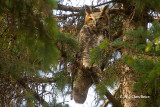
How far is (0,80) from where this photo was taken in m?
2.16

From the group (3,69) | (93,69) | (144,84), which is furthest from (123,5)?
(3,69)

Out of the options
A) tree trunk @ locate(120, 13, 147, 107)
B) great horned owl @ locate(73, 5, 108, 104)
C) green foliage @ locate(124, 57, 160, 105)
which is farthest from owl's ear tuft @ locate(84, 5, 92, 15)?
green foliage @ locate(124, 57, 160, 105)

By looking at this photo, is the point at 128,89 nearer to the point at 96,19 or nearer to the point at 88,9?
the point at 96,19

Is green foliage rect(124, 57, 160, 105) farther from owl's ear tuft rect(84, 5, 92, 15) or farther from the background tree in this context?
owl's ear tuft rect(84, 5, 92, 15)

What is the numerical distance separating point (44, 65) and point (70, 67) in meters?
1.23

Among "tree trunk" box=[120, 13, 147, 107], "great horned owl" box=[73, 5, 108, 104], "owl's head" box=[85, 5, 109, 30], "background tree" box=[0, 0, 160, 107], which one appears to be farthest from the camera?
"owl's head" box=[85, 5, 109, 30]

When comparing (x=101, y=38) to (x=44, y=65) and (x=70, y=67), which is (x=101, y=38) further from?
(x=44, y=65)

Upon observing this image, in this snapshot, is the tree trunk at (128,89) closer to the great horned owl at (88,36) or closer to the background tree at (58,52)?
the background tree at (58,52)

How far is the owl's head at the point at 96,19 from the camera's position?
2.88 m

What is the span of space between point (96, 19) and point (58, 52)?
171 centimetres

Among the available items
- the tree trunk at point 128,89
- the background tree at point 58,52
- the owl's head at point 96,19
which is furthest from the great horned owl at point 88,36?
the tree trunk at point 128,89

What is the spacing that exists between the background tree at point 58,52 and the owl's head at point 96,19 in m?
0.09

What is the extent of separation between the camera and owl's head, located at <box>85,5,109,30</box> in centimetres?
288

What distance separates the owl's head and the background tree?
0.09 meters
